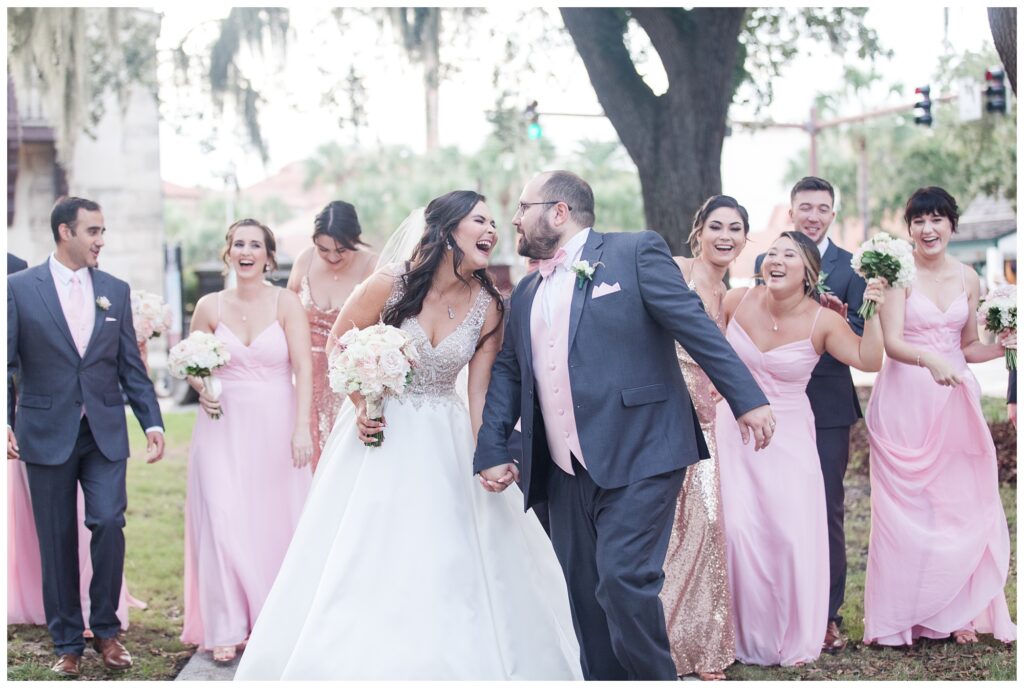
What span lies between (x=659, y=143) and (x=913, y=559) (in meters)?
5.05

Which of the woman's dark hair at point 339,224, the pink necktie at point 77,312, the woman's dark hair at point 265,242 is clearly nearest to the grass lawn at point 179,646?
the pink necktie at point 77,312

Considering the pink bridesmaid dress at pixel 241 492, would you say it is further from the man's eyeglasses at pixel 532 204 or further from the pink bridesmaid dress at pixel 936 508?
the pink bridesmaid dress at pixel 936 508

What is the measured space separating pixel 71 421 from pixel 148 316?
35.9 inches

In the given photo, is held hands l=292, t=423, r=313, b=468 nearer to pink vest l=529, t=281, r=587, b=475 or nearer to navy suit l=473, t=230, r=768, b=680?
navy suit l=473, t=230, r=768, b=680

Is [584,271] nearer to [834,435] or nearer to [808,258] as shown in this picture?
[808,258]

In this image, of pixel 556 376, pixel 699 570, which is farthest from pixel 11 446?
pixel 699 570

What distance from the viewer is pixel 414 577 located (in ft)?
16.0

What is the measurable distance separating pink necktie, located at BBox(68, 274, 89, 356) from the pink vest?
2.54 meters

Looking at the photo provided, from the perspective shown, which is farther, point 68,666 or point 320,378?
point 320,378

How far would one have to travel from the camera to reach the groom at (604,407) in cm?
452

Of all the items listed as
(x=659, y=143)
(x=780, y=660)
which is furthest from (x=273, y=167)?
(x=780, y=660)

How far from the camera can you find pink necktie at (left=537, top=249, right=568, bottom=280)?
190 inches

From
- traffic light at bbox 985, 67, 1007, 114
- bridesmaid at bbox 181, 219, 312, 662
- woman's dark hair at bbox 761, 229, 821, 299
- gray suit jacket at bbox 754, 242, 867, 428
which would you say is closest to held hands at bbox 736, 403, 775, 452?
woman's dark hair at bbox 761, 229, 821, 299

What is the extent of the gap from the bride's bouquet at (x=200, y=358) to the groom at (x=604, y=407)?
2045 mm
